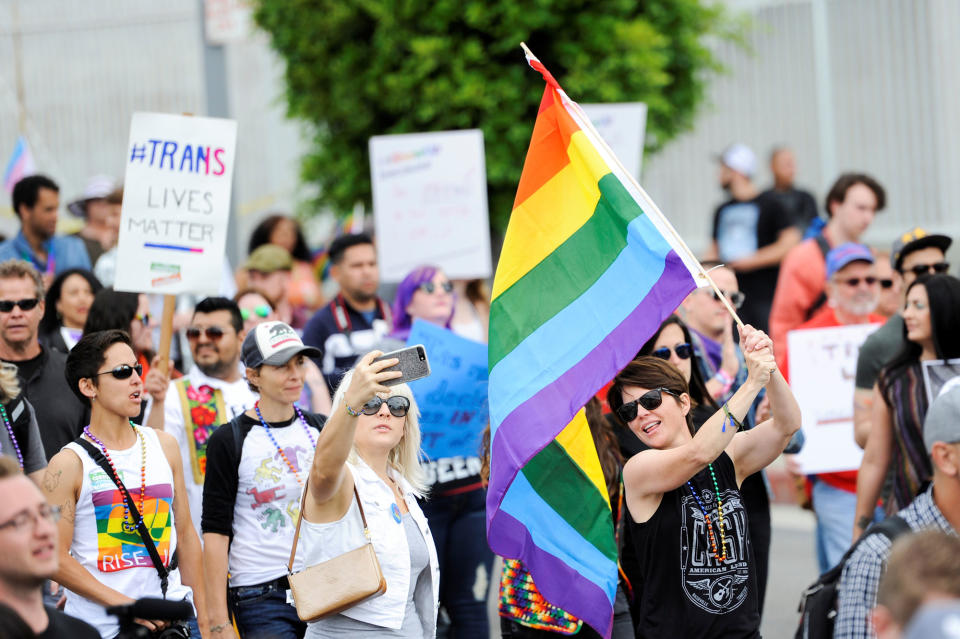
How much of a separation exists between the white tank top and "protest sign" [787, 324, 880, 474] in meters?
Answer: 3.73

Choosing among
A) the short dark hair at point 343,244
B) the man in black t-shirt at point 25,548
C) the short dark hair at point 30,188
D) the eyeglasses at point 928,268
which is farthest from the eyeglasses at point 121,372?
the eyeglasses at point 928,268

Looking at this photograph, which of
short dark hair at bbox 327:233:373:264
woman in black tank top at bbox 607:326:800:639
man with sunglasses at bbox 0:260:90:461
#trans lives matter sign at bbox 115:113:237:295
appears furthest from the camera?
short dark hair at bbox 327:233:373:264

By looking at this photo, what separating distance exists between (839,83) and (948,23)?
131 centimetres

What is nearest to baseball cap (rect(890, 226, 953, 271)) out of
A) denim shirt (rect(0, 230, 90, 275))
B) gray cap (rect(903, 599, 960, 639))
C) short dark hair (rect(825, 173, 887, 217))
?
short dark hair (rect(825, 173, 887, 217))

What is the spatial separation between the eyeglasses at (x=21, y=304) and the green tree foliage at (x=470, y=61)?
4913mm

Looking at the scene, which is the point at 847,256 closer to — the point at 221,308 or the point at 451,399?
the point at 451,399

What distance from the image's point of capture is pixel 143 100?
678 inches

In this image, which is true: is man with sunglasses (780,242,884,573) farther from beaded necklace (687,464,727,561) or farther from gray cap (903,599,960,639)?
gray cap (903,599,960,639)

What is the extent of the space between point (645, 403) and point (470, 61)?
6300mm

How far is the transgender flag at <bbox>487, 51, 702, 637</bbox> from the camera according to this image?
15.7 feet

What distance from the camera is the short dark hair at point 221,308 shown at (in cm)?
649

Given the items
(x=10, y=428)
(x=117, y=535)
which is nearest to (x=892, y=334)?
(x=117, y=535)

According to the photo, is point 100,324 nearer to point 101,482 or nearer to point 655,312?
point 101,482

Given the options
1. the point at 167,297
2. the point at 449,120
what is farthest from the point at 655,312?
the point at 449,120
